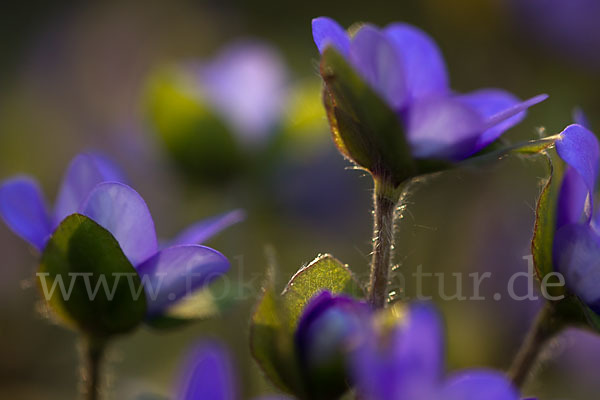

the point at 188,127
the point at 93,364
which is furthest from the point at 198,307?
the point at 188,127

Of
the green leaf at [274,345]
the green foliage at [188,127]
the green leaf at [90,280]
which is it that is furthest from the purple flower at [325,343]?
the green foliage at [188,127]

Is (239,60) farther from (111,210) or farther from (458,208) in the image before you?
(111,210)

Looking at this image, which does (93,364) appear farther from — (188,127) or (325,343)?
(188,127)

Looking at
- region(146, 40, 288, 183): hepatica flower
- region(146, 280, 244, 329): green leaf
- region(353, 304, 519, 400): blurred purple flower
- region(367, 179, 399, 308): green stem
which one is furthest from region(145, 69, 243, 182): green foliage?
region(353, 304, 519, 400): blurred purple flower

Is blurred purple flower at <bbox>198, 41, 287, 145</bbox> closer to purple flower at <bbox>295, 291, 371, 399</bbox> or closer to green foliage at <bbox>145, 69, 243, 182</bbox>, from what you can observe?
green foliage at <bbox>145, 69, 243, 182</bbox>

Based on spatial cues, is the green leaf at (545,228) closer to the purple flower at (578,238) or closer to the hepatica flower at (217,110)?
the purple flower at (578,238)

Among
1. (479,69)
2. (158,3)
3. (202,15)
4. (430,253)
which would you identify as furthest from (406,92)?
(158,3)
